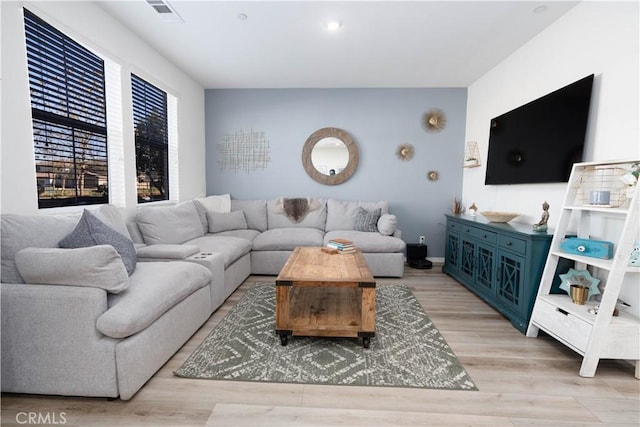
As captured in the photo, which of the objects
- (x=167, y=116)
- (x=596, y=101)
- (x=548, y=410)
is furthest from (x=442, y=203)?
(x=167, y=116)

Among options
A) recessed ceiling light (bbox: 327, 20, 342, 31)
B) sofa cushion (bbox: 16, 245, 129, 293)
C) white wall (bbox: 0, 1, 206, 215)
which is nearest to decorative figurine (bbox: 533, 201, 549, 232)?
recessed ceiling light (bbox: 327, 20, 342, 31)

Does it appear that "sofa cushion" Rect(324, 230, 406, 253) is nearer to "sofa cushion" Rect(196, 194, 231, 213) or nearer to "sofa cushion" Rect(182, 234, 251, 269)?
"sofa cushion" Rect(182, 234, 251, 269)

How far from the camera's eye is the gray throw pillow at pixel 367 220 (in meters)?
4.00

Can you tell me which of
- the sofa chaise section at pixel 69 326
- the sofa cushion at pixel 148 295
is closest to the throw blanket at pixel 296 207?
the sofa cushion at pixel 148 295

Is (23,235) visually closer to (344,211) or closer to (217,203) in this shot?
(217,203)

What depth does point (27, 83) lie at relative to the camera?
1900 millimetres

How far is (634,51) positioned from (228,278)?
3.51 meters

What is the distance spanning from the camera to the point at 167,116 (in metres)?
3.66

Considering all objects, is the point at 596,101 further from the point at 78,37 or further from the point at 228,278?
the point at 78,37

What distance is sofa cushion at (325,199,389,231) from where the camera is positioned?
4152 millimetres

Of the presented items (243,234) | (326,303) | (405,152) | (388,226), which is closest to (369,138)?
(405,152)

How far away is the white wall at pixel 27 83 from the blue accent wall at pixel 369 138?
2.81 feet

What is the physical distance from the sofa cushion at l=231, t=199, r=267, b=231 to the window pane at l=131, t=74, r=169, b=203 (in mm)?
991

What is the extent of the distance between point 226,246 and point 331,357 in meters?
1.64
